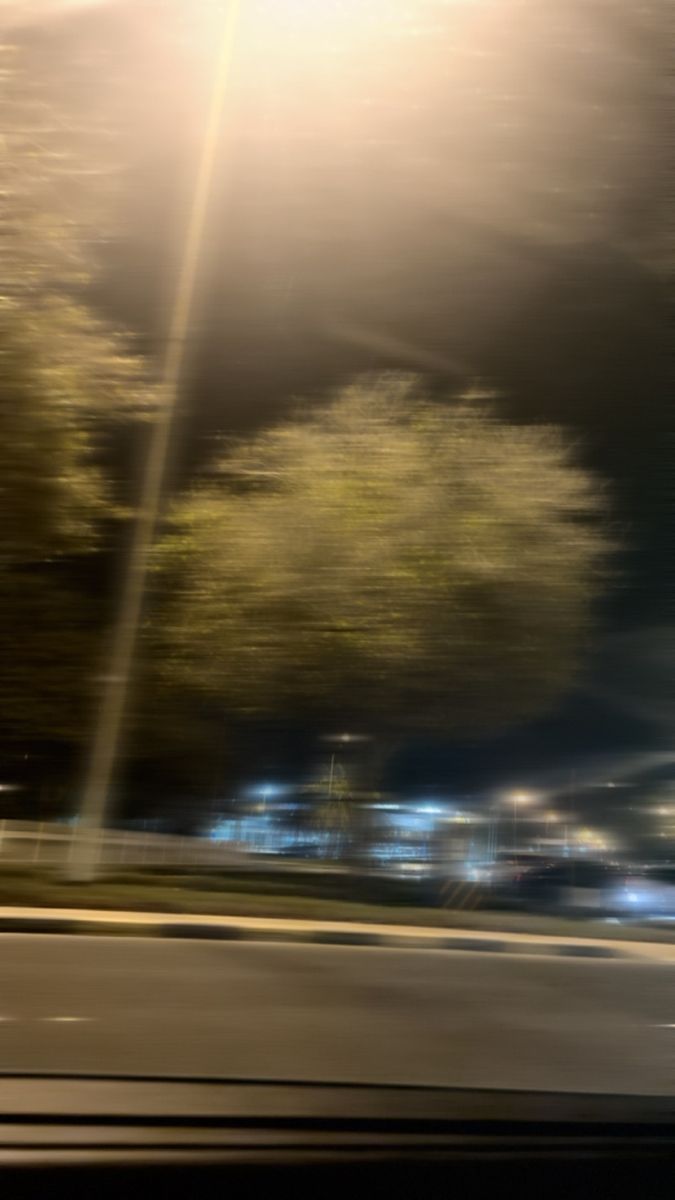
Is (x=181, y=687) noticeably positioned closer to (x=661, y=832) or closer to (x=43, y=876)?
(x=43, y=876)

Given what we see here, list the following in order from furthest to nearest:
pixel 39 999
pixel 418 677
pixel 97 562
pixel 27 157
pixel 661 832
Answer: pixel 661 832, pixel 418 677, pixel 97 562, pixel 27 157, pixel 39 999

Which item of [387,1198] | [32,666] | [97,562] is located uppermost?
[97,562]

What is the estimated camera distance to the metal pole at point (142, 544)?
12680mm

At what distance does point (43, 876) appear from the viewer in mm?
15367

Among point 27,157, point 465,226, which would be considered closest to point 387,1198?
point 27,157

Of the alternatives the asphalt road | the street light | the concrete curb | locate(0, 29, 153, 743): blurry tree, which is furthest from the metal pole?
the street light

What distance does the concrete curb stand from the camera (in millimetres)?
11531

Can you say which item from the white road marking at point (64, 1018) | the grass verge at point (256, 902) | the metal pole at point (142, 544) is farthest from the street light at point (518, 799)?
the white road marking at point (64, 1018)

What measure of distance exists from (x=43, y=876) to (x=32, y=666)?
282cm

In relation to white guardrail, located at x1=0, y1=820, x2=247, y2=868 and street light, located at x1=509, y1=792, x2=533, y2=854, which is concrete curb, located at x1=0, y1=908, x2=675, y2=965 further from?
street light, located at x1=509, y1=792, x2=533, y2=854

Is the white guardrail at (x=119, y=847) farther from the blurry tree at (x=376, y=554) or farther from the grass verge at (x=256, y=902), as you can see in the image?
the blurry tree at (x=376, y=554)

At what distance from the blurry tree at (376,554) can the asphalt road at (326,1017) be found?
18.1ft

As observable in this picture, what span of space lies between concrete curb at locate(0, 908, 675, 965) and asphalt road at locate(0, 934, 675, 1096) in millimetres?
702

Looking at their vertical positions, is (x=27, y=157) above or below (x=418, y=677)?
above
